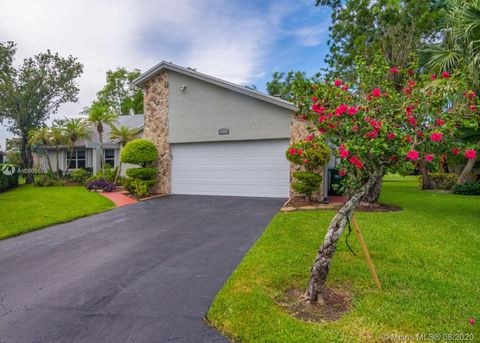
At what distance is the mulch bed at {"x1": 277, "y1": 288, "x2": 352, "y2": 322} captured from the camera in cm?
327

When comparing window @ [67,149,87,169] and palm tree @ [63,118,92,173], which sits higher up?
palm tree @ [63,118,92,173]

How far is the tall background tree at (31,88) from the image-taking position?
19078 mm

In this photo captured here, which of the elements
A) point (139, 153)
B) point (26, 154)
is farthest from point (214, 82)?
point (26, 154)

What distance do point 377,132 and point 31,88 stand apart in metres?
23.3

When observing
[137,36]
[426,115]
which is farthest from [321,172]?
[137,36]

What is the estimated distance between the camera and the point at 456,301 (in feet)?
11.5

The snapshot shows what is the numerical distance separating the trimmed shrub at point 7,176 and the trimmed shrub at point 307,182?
15.3 metres

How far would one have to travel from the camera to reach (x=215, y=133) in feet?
41.9

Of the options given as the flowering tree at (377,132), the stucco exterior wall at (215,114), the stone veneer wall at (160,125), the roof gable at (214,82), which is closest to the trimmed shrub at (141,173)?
the stone veneer wall at (160,125)

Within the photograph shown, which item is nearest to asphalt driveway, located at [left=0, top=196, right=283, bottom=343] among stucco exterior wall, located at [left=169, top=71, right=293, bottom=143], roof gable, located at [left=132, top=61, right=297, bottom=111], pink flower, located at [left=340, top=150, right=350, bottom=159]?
pink flower, located at [left=340, top=150, right=350, bottom=159]

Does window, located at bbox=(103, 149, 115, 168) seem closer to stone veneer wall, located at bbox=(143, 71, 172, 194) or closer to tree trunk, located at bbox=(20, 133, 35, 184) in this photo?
tree trunk, located at bbox=(20, 133, 35, 184)

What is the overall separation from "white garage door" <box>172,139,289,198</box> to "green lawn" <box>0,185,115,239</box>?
359cm

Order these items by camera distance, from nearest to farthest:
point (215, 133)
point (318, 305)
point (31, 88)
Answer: point (318, 305)
point (215, 133)
point (31, 88)

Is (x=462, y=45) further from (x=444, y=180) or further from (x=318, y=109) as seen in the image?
(x=444, y=180)
